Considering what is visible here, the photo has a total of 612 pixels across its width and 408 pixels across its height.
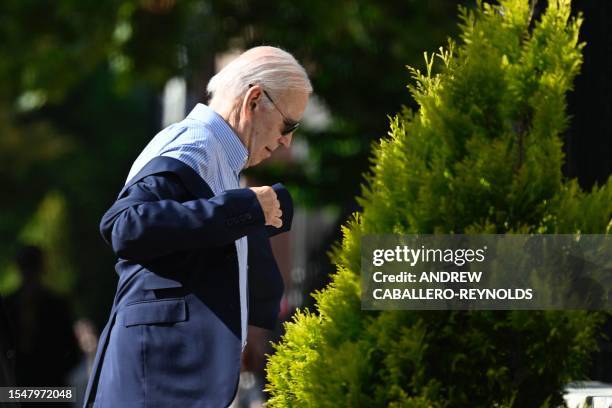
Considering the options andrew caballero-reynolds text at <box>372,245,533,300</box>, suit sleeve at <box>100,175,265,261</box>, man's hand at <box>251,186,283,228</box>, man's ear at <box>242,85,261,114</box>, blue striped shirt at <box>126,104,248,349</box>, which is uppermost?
man's ear at <box>242,85,261,114</box>

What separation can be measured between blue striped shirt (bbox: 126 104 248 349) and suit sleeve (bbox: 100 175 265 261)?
0.41ft

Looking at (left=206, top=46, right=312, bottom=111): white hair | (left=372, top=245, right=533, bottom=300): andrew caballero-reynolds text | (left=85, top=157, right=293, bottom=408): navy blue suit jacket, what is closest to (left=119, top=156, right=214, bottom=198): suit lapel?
(left=85, top=157, right=293, bottom=408): navy blue suit jacket

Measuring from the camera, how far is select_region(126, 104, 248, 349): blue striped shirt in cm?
345

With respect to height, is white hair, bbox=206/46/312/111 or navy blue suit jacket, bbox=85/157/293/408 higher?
white hair, bbox=206/46/312/111

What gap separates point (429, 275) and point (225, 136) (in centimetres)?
79

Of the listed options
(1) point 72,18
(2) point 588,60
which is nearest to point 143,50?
(1) point 72,18

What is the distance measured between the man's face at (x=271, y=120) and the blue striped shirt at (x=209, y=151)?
5 centimetres

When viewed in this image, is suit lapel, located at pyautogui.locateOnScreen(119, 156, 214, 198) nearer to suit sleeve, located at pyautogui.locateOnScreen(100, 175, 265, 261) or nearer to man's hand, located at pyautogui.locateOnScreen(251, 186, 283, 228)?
suit sleeve, located at pyautogui.locateOnScreen(100, 175, 265, 261)

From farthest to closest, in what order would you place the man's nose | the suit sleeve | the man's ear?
1. the man's nose
2. the man's ear
3. the suit sleeve

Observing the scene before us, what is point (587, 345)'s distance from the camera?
3.01 meters

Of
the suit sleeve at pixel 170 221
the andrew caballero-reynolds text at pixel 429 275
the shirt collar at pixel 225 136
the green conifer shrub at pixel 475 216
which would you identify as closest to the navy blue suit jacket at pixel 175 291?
the suit sleeve at pixel 170 221

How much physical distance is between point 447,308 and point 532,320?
0.20m

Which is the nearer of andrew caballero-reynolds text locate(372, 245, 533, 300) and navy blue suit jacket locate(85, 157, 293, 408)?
andrew caballero-reynolds text locate(372, 245, 533, 300)

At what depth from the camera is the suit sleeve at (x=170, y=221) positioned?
3.21 m
